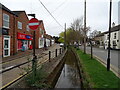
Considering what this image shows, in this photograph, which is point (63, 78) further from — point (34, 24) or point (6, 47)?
point (6, 47)

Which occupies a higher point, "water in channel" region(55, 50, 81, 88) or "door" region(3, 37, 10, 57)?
"door" region(3, 37, 10, 57)

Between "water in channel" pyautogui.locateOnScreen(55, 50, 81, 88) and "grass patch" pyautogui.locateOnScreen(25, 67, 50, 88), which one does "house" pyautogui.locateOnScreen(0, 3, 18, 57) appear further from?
"grass patch" pyautogui.locateOnScreen(25, 67, 50, 88)

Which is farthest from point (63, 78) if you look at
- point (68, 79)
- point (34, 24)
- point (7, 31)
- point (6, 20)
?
point (6, 20)

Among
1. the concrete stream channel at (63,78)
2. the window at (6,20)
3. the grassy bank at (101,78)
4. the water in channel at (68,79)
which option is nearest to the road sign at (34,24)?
Answer: the concrete stream channel at (63,78)

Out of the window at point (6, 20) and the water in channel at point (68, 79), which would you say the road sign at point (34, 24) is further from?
the window at point (6, 20)

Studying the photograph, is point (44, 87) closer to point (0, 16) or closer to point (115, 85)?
point (115, 85)

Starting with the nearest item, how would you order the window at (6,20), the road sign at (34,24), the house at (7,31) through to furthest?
the road sign at (34,24)
the house at (7,31)
the window at (6,20)

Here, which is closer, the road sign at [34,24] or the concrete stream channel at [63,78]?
the road sign at [34,24]

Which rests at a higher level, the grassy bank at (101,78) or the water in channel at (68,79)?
the grassy bank at (101,78)

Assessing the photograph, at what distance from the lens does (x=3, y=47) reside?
13.1 meters

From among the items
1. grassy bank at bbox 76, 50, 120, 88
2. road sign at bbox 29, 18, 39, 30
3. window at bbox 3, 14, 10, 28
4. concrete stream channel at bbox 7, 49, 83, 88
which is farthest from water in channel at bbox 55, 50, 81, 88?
window at bbox 3, 14, 10, 28

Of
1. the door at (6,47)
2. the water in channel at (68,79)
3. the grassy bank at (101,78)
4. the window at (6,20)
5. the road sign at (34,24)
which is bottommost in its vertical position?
the water in channel at (68,79)

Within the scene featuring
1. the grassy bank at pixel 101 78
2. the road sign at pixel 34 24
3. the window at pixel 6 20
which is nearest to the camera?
the grassy bank at pixel 101 78

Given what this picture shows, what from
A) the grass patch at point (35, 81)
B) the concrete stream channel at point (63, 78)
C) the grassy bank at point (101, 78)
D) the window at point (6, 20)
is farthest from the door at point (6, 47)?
the grassy bank at point (101, 78)
